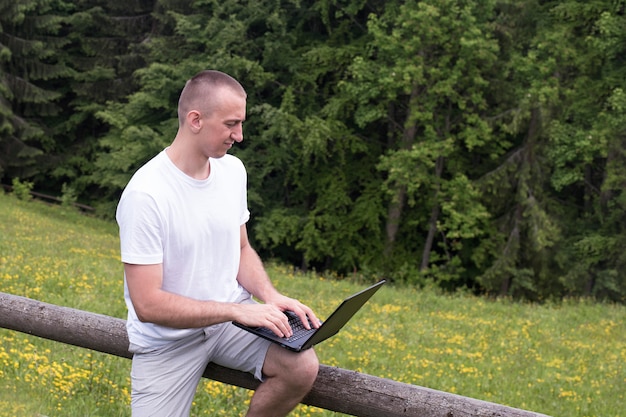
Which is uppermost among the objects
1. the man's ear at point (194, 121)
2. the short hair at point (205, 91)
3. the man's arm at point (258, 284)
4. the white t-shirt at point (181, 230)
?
the short hair at point (205, 91)

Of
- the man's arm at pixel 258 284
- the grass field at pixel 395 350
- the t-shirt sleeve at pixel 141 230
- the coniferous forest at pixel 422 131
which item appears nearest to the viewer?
the t-shirt sleeve at pixel 141 230

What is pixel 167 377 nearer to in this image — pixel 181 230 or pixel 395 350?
pixel 181 230

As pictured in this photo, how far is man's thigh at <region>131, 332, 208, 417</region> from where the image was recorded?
3.53 meters

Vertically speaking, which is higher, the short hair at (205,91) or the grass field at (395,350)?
the short hair at (205,91)

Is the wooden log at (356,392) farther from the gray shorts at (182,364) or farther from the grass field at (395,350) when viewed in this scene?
the grass field at (395,350)

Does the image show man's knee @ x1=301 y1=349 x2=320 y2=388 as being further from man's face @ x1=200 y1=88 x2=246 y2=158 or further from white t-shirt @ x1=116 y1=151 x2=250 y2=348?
man's face @ x1=200 y1=88 x2=246 y2=158

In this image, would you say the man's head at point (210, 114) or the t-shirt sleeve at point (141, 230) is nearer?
the t-shirt sleeve at point (141, 230)

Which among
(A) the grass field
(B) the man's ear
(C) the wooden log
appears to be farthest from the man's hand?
(A) the grass field

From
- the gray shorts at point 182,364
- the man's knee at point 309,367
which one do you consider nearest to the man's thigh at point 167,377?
the gray shorts at point 182,364

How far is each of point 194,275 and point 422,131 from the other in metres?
27.6

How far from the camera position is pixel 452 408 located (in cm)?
346

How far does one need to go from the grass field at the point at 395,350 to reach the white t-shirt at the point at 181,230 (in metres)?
1.90

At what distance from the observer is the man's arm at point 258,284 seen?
368cm

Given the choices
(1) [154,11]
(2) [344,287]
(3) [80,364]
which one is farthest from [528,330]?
(1) [154,11]
